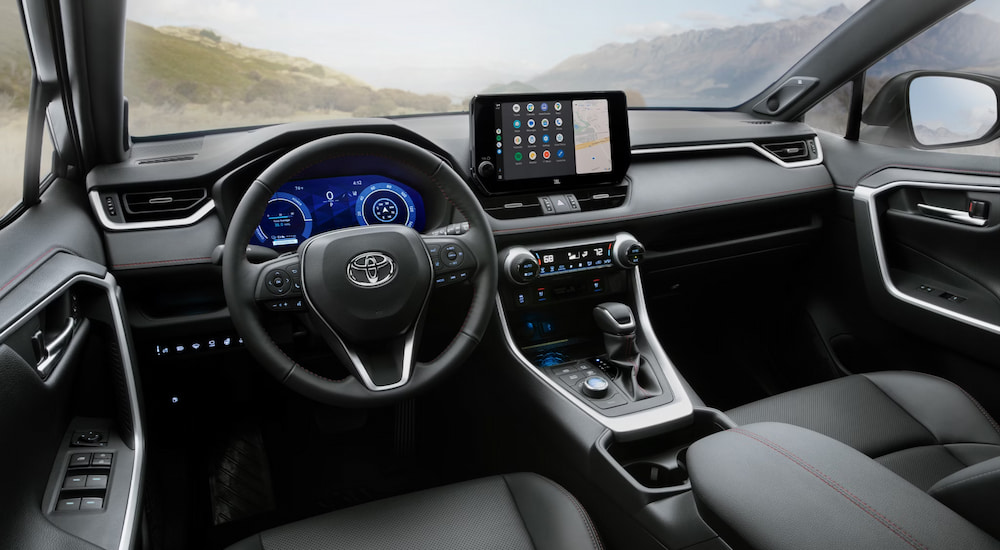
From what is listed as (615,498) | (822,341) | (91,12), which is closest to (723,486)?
(615,498)

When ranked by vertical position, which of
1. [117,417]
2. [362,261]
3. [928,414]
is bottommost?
[928,414]

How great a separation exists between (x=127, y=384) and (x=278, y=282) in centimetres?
44

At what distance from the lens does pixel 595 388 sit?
1.82 meters

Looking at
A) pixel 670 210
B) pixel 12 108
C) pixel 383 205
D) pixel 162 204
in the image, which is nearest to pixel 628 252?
pixel 670 210

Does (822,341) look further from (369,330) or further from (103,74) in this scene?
(103,74)

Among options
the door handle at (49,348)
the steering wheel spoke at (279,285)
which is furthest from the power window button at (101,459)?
the steering wheel spoke at (279,285)

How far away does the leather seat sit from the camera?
4.42 ft

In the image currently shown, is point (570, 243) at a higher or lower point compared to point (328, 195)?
lower

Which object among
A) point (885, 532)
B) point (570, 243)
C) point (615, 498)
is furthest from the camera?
point (570, 243)

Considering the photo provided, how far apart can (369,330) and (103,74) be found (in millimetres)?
991

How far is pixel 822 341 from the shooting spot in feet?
8.90

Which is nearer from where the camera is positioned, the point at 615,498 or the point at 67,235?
the point at 67,235

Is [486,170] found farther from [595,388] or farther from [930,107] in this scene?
[930,107]

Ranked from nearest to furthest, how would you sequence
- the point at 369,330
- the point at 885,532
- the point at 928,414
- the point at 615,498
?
the point at 885,532, the point at 369,330, the point at 615,498, the point at 928,414
